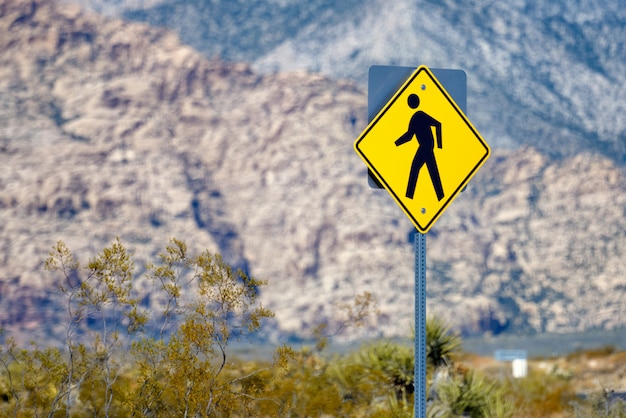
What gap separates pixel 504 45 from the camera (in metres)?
148

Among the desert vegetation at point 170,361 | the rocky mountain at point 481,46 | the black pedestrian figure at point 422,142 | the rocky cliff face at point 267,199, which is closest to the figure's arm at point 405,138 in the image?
the black pedestrian figure at point 422,142

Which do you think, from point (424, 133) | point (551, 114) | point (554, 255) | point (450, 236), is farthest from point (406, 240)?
point (424, 133)

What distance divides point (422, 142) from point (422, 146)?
0.03 metres

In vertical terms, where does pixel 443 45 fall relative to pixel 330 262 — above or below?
above

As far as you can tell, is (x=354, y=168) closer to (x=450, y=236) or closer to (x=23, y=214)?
(x=450, y=236)

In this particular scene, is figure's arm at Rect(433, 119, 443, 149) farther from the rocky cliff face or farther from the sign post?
the rocky cliff face

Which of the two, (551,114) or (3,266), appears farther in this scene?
(551,114)

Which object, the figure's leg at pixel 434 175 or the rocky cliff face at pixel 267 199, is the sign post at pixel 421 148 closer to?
the figure's leg at pixel 434 175

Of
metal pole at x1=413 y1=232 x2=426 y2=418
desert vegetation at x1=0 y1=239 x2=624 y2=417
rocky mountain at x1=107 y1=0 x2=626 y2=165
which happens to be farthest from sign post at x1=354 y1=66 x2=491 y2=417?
rocky mountain at x1=107 y1=0 x2=626 y2=165

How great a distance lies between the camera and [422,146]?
272 inches

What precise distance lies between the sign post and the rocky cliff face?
103 metres

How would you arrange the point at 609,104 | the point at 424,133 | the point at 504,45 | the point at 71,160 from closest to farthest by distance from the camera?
the point at 424,133, the point at 71,160, the point at 609,104, the point at 504,45

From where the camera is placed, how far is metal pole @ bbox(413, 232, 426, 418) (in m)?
6.42

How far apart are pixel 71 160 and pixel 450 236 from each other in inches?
1797
